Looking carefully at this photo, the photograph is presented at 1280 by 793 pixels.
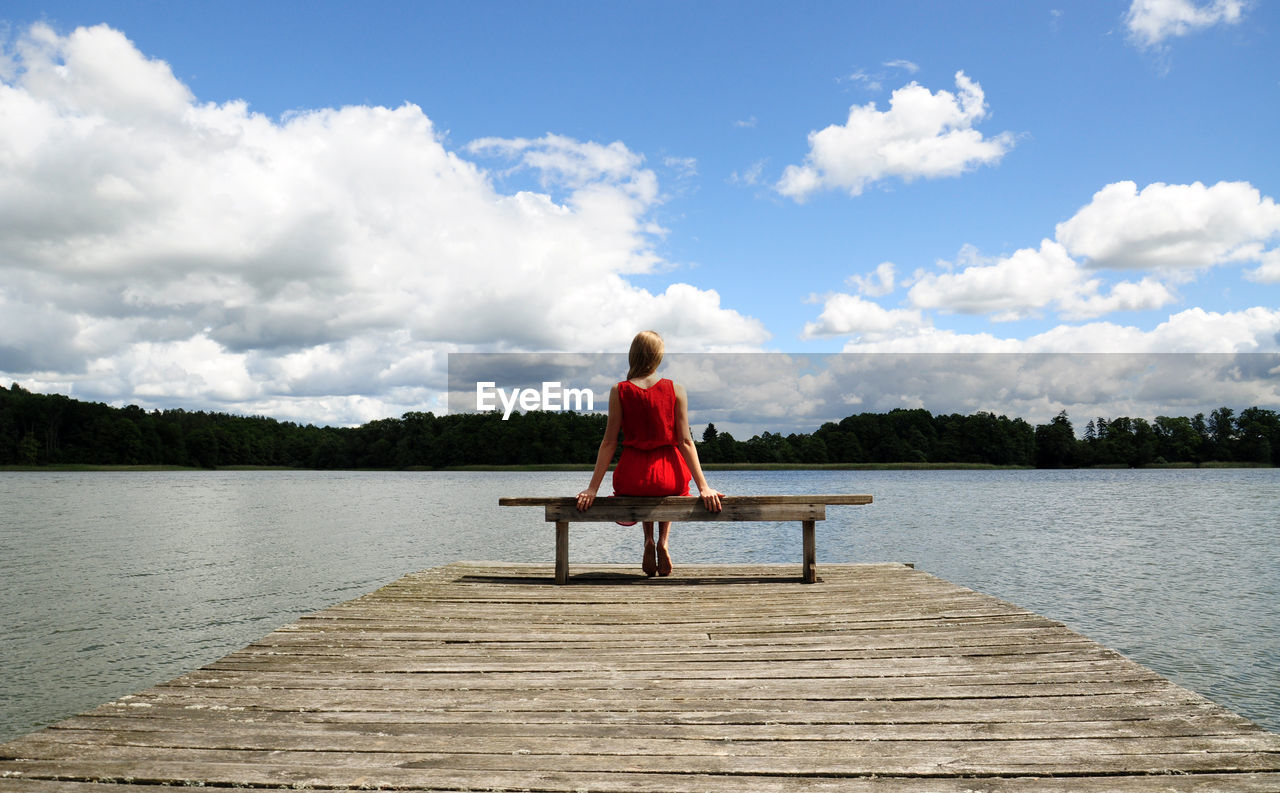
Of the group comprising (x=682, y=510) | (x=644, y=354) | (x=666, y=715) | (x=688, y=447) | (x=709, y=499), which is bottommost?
(x=666, y=715)

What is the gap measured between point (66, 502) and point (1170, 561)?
47.6m

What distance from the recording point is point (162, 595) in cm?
1423

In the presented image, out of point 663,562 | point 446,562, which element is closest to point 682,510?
point 663,562

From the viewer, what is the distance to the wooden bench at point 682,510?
21.2ft

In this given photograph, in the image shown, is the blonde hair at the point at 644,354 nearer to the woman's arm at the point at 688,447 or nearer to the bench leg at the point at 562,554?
the woman's arm at the point at 688,447

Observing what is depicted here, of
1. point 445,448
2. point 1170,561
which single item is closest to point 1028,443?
point 445,448

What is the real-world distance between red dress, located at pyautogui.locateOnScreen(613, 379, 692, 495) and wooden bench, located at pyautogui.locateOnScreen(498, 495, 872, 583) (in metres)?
0.17

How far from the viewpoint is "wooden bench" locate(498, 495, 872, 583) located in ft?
21.2

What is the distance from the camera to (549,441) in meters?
113

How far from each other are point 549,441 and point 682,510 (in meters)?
108

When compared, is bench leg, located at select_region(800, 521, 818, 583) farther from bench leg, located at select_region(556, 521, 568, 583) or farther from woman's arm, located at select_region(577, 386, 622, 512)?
bench leg, located at select_region(556, 521, 568, 583)

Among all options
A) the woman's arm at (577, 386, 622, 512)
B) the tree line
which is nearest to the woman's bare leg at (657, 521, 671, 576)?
the woman's arm at (577, 386, 622, 512)

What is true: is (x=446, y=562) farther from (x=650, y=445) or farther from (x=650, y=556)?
(x=650, y=445)

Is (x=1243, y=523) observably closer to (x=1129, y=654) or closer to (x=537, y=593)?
(x=1129, y=654)
